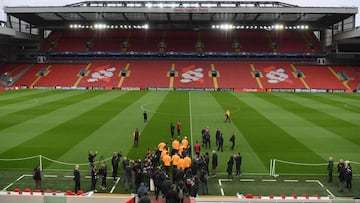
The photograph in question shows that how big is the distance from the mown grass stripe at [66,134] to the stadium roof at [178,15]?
2977 centimetres

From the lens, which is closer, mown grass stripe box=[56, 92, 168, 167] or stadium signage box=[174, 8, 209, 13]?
mown grass stripe box=[56, 92, 168, 167]

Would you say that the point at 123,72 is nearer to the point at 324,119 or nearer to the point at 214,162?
the point at 324,119

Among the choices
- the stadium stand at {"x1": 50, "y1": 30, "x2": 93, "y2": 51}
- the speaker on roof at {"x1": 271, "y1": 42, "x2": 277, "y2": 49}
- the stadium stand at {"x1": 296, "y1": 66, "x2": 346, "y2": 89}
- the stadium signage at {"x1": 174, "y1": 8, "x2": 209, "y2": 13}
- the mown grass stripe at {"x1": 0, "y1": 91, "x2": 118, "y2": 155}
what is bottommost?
the mown grass stripe at {"x1": 0, "y1": 91, "x2": 118, "y2": 155}

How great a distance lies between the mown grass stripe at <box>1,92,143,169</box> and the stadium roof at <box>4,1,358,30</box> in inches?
1172

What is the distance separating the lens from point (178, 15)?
65.4 meters

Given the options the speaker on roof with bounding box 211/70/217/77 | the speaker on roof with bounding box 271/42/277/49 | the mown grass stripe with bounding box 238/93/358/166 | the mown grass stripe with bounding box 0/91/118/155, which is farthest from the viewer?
the speaker on roof with bounding box 271/42/277/49

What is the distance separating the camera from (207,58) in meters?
72.4

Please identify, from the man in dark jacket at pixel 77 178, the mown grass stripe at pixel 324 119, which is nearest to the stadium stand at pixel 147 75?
the mown grass stripe at pixel 324 119

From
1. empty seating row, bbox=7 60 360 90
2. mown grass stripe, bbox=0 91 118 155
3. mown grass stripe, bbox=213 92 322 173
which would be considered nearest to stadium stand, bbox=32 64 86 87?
empty seating row, bbox=7 60 360 90

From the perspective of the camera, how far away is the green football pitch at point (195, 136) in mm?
16469

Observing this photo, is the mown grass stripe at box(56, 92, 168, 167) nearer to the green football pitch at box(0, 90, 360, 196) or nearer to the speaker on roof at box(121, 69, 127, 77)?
the green football pitch at box(0, 90, 360, 196)

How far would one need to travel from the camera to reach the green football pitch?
1647 cm

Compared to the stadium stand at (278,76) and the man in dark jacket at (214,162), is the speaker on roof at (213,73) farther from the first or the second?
the man in dark jacket at (214,162)

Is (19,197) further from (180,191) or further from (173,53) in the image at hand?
(173,53)
